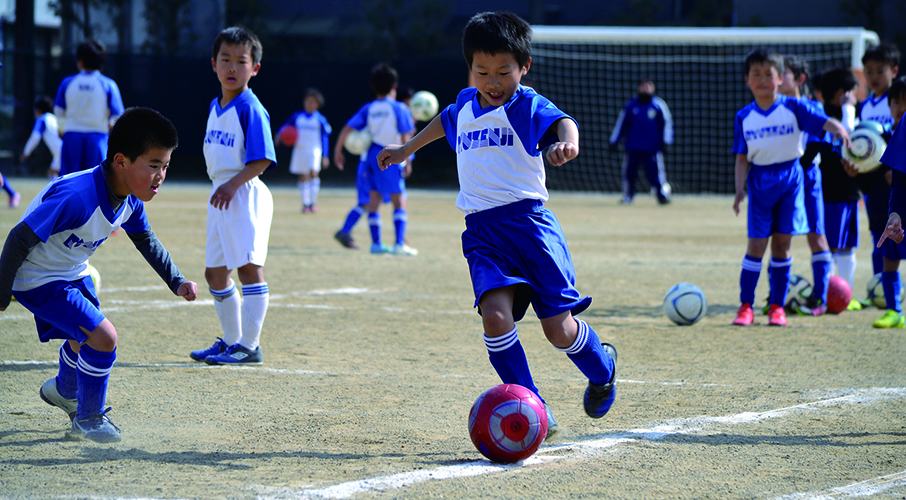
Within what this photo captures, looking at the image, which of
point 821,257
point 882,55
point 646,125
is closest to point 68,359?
point 821,257

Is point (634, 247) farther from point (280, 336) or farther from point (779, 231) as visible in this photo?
point (280, 336)

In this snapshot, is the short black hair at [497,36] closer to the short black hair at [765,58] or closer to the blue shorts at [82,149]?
the short black hair at [765,58]

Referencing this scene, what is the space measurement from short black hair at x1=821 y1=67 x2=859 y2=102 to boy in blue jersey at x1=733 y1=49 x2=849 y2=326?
4.30 ft

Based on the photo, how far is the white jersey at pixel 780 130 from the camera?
6.59m

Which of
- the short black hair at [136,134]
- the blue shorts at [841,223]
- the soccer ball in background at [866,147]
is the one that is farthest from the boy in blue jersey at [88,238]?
the blue shorts at [841,223]

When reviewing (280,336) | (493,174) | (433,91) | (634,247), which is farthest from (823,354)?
(433,91)

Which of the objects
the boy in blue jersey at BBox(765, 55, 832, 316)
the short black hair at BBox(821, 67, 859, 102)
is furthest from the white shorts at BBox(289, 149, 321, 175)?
the boy in blue jersey at BBox(765, 55, 832, 316)

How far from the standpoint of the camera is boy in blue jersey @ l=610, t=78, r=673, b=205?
18.9 m

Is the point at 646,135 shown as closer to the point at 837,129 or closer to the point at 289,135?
the point at 289,135

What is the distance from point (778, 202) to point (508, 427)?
397 centimetres

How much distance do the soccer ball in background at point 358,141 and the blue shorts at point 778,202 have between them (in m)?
5.67

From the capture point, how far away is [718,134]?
2189 cm

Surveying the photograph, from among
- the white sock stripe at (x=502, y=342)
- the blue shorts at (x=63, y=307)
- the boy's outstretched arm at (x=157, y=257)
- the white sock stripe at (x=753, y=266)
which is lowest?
the white sock stripe at (x=753, y=266)

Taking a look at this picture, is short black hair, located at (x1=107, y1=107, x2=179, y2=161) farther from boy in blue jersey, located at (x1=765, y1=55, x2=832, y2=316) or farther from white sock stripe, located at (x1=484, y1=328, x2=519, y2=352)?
boy in blue jersey, located at (x1=765, y1=55, x2=832, y2=316)
